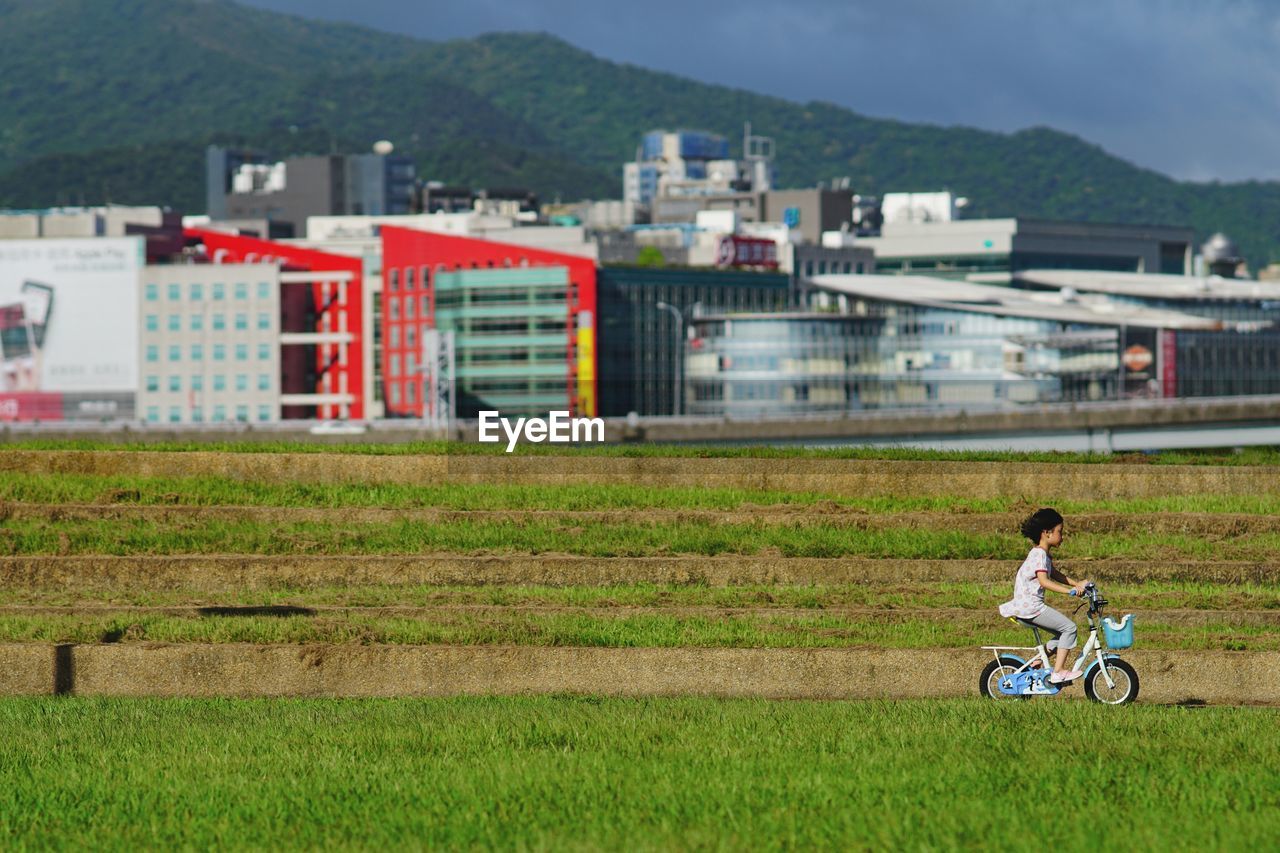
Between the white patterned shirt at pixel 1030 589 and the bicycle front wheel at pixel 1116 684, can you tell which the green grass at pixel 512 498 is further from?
the white patterned shirt at pixel 1030 589

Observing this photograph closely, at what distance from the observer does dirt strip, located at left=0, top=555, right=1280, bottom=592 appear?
106 ft

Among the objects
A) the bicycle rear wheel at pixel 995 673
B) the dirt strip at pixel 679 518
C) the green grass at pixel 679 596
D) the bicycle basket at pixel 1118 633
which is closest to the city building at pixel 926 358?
the dirt strip at pixel 679 518

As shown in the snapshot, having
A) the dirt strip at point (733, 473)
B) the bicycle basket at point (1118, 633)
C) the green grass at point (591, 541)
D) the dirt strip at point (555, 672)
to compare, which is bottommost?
the dirt strip at point (555, 672)

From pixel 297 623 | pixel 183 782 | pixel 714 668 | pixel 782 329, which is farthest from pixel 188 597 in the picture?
pixel 782 329

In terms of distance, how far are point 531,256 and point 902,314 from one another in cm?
3531

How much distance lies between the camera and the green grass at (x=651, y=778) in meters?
15.8

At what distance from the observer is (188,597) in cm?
3097

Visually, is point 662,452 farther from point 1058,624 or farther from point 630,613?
point 1058,624

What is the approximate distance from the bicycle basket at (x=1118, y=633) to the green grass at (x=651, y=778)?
1.00 meters

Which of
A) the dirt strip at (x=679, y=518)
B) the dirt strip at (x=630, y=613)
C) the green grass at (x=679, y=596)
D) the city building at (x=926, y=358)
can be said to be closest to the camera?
the dirt strip at (x=630, y=613)

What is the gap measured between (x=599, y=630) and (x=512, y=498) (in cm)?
1346

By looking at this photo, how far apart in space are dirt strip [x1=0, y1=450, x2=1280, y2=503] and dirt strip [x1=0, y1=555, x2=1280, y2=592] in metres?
9.01

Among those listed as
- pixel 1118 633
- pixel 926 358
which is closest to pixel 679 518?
pixel 1118 633

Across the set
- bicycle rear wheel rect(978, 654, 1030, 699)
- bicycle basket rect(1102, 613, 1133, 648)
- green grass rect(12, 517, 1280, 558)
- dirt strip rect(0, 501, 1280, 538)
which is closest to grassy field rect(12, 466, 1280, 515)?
dirt strip rect(0, 501, 1280, 538)
